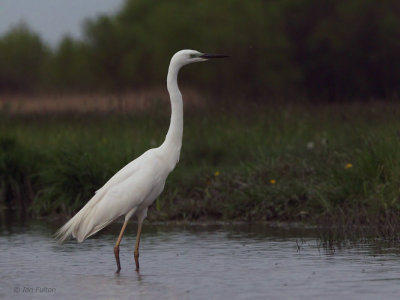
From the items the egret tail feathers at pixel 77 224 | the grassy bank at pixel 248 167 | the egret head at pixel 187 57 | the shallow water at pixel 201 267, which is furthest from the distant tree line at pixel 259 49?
the egret tail feathers at pixel 77 224

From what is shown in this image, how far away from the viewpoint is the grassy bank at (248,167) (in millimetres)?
9727

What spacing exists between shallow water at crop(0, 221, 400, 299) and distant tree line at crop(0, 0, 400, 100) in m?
12.3

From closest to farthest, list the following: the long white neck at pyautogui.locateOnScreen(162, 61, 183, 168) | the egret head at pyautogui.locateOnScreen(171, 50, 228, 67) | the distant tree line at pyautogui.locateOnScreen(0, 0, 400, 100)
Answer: the long white neck at pyautogui.locateOnScreen(162, 61, 183, 168) < the egret head at pyautogui.locateOnScreen(171, 50, 228, 67) < the distant tree line at pyautogui.locateOnScreen(0, 0, 400, 100)

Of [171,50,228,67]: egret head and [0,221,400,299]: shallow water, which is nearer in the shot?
[0,221,400,299]: shallow water

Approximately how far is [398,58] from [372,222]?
16.8 m

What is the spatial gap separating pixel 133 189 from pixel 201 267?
3.33 ft

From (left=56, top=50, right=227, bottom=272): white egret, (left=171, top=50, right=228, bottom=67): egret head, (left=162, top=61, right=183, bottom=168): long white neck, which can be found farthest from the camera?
(left=171, top=50, right=228, bottom=67): egret head

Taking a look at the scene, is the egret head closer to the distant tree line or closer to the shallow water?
the shallow water

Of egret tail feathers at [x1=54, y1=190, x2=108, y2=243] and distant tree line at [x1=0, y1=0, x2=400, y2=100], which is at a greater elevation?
distant tree line at [x1=0, y1=0, x2=400, y2=100]

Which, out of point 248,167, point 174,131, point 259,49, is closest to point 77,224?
point 174,131

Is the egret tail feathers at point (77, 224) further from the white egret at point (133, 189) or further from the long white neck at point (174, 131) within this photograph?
the long white neck at point (174, 131)

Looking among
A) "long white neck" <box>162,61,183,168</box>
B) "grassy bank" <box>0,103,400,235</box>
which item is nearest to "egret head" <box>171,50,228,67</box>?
"long white neck" <box>162,61,183,168</box>

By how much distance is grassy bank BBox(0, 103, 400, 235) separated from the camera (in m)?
9.73

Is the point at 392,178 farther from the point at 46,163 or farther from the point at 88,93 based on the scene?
the point at 88,93
